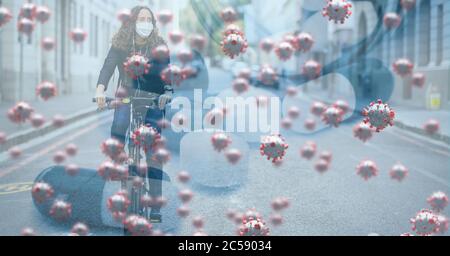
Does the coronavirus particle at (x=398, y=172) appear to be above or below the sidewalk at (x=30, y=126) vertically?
below

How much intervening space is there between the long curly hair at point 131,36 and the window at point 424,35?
15.4 meters

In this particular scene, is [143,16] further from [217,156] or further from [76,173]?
[217,156]

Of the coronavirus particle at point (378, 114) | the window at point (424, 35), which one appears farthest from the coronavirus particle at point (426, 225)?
the window at point (424, 35)

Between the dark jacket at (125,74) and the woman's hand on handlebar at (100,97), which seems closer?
the woman's hand on handlebar at (100,97)

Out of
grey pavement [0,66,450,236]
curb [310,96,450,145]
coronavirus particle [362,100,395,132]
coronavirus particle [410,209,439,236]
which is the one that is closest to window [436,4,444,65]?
curb [310,96,450,145]

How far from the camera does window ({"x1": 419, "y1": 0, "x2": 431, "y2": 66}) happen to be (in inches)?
701

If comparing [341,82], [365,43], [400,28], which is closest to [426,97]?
[400,28]

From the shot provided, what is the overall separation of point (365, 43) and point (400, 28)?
4.77 metres

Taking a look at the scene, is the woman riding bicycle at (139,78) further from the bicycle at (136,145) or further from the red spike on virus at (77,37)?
the red spike on virus at (77,37)

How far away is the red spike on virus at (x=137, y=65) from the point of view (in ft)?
12.1

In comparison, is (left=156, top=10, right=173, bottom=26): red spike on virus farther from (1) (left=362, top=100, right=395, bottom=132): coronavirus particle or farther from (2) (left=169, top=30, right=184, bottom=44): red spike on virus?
(1) (left=362, top=100, right=395, bottom=132): coronavirus particle

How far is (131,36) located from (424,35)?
52.4 feet

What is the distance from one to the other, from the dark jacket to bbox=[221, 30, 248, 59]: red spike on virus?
493 millimetres

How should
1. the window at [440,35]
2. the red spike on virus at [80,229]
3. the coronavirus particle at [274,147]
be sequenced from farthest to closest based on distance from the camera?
the window at [440,35], the red spike on virus at [80,229], the coronavirus particle at [274,147]
